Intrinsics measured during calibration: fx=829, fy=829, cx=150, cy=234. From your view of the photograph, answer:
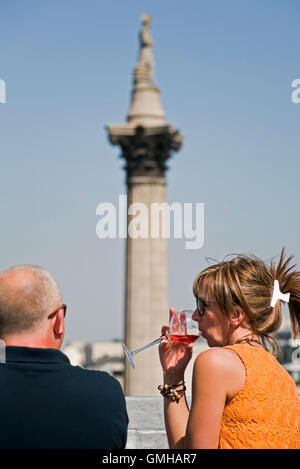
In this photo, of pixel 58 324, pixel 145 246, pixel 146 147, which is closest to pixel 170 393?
pixel 58 324

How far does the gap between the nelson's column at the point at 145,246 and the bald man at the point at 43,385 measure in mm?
19170

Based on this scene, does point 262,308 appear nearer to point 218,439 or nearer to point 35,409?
point 218,439

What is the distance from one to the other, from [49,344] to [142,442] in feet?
4.68

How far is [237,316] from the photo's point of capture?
3.26 m

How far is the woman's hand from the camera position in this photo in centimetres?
334

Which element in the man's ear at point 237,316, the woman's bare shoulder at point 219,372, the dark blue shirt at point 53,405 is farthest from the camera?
the man's ear at point 237,316

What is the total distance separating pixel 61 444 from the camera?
9.36 ft

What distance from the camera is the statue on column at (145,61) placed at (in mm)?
23562

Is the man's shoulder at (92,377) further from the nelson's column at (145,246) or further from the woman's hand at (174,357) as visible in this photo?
the nelson's column at (145,246)

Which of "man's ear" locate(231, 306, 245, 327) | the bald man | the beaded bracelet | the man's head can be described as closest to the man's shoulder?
the bald man

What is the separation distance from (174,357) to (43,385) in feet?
2.16

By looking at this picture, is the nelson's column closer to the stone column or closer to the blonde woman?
the stone column

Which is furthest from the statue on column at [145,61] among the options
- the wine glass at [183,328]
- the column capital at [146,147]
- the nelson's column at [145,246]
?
the wine glass at [183,328]
